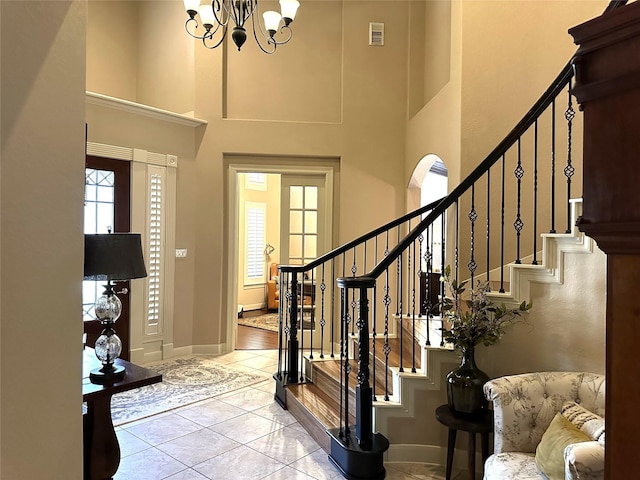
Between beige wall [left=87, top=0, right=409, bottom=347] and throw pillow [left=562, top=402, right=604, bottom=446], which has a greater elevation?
beige wall [left=87, top=0, right=409, bottom=347]

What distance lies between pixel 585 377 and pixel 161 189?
14.9 feet

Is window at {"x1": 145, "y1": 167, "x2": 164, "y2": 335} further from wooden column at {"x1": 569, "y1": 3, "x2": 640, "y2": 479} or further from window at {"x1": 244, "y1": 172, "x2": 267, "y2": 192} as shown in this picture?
wooden column at {"x1": 569, "y1": 3, "x2": 640, "y2": 479}

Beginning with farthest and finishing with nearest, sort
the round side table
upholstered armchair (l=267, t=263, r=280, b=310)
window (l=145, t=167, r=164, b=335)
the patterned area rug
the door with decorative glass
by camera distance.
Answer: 1. upholstered armchair (l=267, t=263, r=280, b=310)
2. the patterned area rug
3. the door with decorative glass
4. window (l=145, t=167, r=164, b=335)
5. the round side table

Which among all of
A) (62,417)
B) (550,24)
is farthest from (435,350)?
(550,24)

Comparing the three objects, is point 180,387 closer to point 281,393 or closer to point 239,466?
point 281,393

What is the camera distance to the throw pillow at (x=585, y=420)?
1.88m

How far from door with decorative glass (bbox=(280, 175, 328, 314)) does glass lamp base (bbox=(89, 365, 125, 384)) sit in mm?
3412

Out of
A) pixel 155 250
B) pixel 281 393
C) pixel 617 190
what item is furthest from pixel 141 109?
pixel 617 190

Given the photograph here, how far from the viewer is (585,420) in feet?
6.57

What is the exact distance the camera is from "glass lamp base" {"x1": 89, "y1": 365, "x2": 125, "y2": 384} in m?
2.17

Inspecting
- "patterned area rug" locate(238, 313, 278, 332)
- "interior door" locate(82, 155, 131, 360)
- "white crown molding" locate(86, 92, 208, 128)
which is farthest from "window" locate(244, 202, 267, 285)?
"interior door" locate(82, 155, 131, 360)

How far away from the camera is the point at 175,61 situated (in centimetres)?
554

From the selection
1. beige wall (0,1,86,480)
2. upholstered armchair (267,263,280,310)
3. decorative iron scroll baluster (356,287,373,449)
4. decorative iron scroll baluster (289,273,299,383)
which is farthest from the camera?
upholstered armchair (267,263,280,310)

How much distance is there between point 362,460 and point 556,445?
1120 mm
